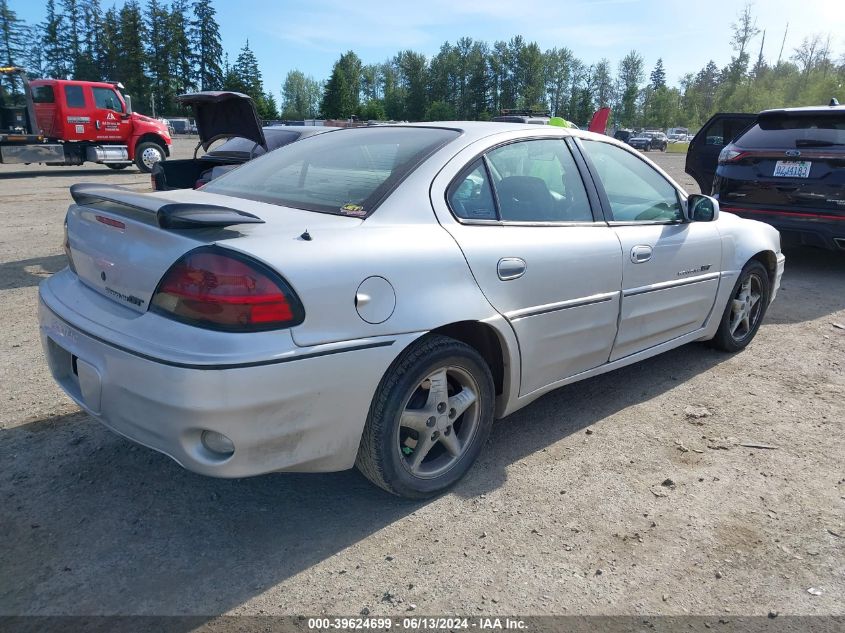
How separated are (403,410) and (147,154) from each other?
62.9ft

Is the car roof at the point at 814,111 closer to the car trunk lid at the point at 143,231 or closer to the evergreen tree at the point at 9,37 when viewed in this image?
the car trunk lid at the point at 143,231

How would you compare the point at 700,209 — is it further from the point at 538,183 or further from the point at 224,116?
the point at 224,116

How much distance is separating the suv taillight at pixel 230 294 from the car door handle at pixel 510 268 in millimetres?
982

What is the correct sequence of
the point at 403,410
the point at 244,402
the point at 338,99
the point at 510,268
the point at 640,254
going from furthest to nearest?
the point at 338,99, the point at 640,254, the point at 510,268, the point at 403,410, the point at 244,402

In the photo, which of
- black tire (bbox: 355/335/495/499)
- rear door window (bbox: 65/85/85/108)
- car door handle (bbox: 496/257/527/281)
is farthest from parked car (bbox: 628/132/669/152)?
black tire (bbox: 355/335/495/499)

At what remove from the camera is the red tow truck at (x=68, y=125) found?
17.9 metres

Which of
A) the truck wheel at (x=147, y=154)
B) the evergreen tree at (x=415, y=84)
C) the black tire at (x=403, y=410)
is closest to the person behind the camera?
the black tire at (x=403, y=410)

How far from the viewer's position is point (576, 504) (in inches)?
111

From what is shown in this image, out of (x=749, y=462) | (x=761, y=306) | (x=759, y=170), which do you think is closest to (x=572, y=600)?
(x=749, y=462)

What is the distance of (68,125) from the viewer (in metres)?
18.2

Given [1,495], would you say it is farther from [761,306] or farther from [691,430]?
[761,306]

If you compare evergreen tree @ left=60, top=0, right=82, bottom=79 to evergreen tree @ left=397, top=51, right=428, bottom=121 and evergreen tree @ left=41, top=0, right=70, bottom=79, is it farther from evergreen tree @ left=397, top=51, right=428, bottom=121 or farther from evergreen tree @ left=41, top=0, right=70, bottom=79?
evergreen tree @ left=397, top=51, right=428, bottom=121

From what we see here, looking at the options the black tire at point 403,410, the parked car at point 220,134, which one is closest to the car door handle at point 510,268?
the black tire at point 403,410

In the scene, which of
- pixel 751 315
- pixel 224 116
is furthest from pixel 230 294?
pixel 224 116
